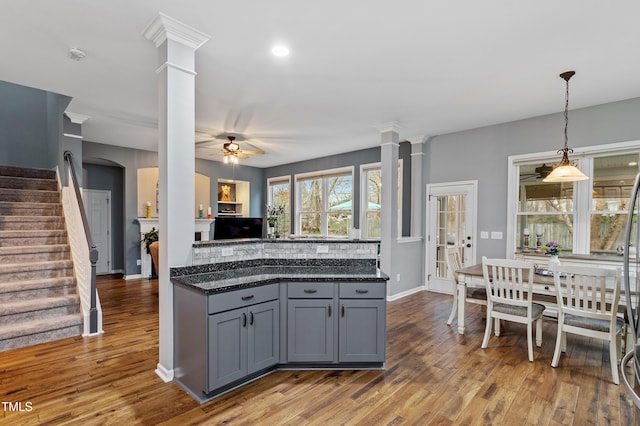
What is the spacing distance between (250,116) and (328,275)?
9.93 ft

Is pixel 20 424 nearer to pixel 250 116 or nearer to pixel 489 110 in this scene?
pixel 250 116

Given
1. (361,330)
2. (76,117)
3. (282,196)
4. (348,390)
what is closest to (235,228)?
(282,196)

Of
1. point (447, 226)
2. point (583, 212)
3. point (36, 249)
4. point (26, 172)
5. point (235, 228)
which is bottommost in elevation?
point (36, 249)

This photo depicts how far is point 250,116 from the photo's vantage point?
15.9ft

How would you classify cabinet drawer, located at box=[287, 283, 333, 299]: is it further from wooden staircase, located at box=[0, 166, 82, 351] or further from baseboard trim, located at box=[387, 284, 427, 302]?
baseboard trim, located at box=[387, 284, 427, 302]

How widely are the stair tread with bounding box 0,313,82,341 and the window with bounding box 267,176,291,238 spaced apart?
16.8ft

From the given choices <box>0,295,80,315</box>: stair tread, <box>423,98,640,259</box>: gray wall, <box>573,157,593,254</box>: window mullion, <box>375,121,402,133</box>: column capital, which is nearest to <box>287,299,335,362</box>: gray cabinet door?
<box>0,295,80,315</box>: stair tread

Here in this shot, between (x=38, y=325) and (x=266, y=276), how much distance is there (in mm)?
2655

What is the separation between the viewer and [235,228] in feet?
23.1

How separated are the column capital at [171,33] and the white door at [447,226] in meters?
4.51

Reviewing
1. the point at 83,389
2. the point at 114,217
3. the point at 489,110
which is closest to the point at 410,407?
the point at 83,389

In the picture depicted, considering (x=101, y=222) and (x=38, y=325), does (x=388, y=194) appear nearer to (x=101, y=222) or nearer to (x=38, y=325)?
(x=38, y=325)

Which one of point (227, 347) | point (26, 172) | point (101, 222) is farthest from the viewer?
point (101, 222)

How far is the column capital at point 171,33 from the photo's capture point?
8.03ft
